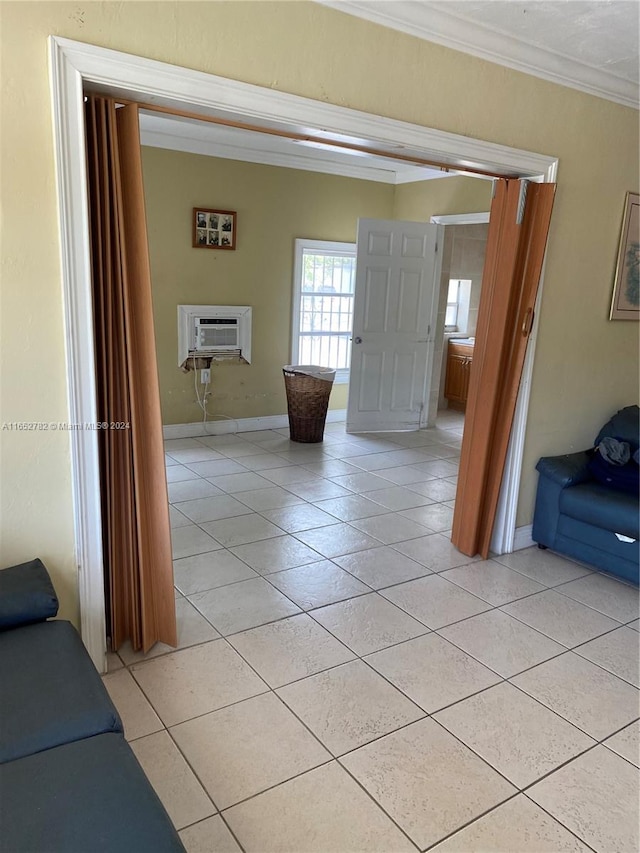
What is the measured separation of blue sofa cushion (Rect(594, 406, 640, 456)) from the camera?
3.62 m

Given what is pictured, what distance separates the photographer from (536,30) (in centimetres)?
267

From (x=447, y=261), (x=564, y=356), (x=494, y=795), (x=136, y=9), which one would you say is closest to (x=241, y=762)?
(x=494, y=795)

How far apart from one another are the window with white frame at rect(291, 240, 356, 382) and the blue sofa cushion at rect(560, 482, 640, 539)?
10.4 feet

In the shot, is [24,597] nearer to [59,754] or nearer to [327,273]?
[59,754]

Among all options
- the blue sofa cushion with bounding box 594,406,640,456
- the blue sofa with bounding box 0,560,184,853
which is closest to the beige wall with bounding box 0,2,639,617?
the blue sofa with bounding box 0,560,184,853

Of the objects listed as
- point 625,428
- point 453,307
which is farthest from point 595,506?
point 453,307

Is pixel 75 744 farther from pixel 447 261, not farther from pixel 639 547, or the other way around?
pixel 447 261

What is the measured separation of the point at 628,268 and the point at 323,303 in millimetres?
3226

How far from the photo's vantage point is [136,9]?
1988 millimetres

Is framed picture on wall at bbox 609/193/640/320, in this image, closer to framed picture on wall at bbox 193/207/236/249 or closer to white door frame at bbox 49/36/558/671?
white door frame at bbox 49/36/558/671

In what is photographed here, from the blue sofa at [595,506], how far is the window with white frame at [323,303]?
117 inches

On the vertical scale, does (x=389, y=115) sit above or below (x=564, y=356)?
above

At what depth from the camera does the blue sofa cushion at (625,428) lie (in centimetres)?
362

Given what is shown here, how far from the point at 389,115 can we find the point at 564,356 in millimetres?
1721
